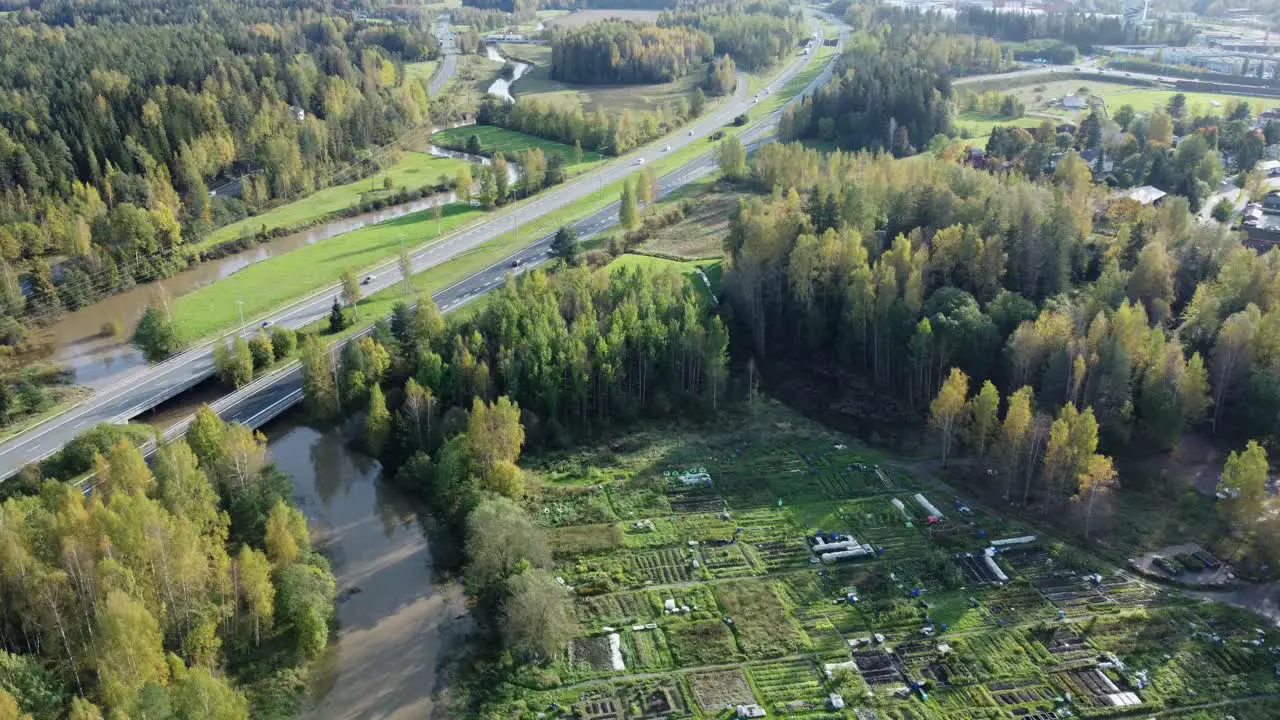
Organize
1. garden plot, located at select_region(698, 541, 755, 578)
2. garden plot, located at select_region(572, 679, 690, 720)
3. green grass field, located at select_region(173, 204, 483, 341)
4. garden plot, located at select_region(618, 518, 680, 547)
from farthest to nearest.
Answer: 1. green grass field, located at select_region(173, 204, 483, 341)
2. garden plot, located at select_region(618, 518, 680, 547)
3. garden plot, located at select_region(698, 541, 755, 578)
4. garden plot, located at select_region(572, 679, 690, 720)

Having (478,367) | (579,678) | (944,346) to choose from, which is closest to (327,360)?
(478,367)

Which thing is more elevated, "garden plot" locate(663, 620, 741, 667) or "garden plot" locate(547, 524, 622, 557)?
"garden plot" locate(547, 524, 622, 557)

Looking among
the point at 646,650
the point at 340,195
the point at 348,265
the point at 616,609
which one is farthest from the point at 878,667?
the point at 340,195

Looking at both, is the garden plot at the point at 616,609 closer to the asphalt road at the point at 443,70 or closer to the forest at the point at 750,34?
the asphalt road at the point at 443,70

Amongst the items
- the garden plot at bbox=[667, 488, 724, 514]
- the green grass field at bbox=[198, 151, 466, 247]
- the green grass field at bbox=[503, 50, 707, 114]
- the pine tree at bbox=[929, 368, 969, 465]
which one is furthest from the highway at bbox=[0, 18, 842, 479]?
the pine tree at bbox=[929, 368, 969, 465]

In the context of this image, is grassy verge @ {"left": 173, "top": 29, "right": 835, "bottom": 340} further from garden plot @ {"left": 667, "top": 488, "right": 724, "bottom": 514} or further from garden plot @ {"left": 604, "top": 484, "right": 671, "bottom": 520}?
garden plot @ {"left": 667, "top": 488, "right": 724, "bottom": 514}

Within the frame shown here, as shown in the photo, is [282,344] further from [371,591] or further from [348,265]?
[371,591]
